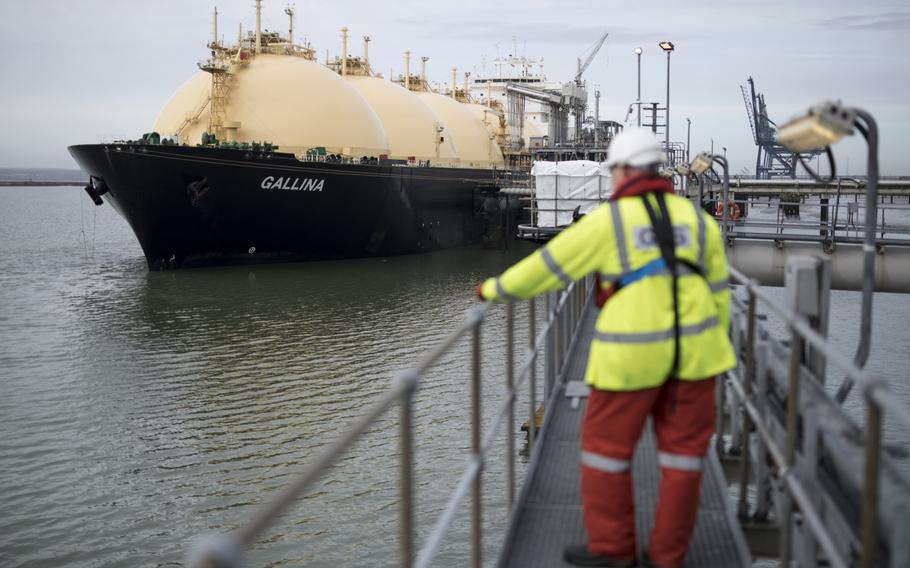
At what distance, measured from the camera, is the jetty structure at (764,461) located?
225 centimetres

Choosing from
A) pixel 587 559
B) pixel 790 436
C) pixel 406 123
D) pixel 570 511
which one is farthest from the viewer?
pixel 406 123

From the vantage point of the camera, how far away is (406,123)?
42.2m

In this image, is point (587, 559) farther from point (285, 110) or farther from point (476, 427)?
point (285, 110)

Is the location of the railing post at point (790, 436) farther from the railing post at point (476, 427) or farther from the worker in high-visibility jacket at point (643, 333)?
the railing post at point (476, 427)

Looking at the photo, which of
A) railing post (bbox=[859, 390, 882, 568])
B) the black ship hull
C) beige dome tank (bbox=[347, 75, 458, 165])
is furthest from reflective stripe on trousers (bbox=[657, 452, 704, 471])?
beige dome tank (bbox=[347, 75, 458, 165])

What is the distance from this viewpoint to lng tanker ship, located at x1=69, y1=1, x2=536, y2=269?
86.4 ft

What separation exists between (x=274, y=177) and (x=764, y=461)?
80.4 ft

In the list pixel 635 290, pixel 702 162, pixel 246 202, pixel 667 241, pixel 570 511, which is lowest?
pixel 570 511

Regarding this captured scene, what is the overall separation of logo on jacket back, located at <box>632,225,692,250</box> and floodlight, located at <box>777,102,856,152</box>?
2.95 ft

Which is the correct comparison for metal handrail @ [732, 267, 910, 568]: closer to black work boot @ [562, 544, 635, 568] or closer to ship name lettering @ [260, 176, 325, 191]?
black work boot @ [562, 544, 635, 568]

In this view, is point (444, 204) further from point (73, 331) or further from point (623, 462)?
point (623, 462)

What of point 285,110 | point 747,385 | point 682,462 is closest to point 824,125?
point 747,385

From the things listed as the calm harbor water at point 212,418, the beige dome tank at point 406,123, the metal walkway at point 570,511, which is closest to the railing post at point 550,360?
the metal walkway at point 570,511

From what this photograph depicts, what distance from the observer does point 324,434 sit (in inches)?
434
